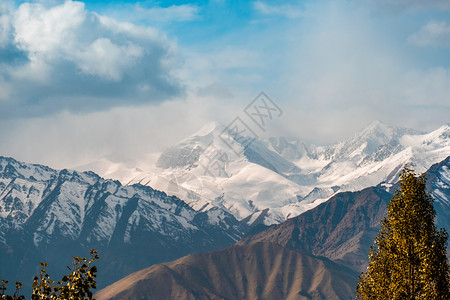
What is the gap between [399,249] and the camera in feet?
187

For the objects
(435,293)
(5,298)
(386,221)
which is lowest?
(435,293)

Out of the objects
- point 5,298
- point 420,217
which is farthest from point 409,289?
point 5,298

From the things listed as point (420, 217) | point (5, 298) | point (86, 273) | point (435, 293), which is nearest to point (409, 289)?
point (435, 293)

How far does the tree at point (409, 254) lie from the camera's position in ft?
181

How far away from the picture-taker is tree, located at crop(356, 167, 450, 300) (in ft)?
181

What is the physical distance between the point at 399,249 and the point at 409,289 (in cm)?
341

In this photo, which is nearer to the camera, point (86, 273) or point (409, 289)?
point (86, 273)

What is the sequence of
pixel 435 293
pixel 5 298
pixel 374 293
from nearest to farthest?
pixel 5 298
pixel 435 293
pixel 374 293

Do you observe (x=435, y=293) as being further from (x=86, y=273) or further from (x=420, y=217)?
(x=86, y=273)

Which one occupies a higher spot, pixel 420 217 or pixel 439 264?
pixel 420 217

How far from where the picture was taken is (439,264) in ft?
186

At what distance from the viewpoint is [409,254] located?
185 feet

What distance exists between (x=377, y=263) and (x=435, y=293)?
6.26 meters

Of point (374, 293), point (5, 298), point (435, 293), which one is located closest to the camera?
point (5, 298)
